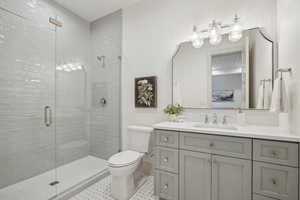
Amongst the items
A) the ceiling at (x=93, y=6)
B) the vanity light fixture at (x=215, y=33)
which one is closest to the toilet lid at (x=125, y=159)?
the vanity light fixture at (x=215, y=33)

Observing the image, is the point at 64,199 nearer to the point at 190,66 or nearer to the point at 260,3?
the point at 190,66

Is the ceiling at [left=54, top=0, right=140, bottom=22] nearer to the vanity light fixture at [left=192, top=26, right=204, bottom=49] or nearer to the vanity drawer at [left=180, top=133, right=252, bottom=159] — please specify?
the vanity light fixture at [left=192, top=26, right=204, bottom=49]

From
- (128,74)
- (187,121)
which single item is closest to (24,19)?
(128,74)

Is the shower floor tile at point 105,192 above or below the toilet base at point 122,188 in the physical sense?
below

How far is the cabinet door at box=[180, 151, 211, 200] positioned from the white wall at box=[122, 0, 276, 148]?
83cm

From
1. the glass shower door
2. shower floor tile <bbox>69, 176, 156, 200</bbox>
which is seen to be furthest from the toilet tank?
the glass shower door

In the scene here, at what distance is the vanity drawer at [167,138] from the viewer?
1604mm

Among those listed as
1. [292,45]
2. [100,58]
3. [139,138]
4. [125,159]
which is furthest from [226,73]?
[100,58]

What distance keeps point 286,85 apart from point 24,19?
3359 mm

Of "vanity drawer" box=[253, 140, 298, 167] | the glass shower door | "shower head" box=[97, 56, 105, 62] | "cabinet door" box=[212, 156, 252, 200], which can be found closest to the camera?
"vanity drawer" box=[253, 140, 298, 167]

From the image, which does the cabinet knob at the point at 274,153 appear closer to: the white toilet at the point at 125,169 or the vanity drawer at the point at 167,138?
the vanity drawer at the point at 167,138

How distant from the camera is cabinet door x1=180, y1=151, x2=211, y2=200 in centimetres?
143

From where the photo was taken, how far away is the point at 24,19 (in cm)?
212

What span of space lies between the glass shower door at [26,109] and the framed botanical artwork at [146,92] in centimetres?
144
